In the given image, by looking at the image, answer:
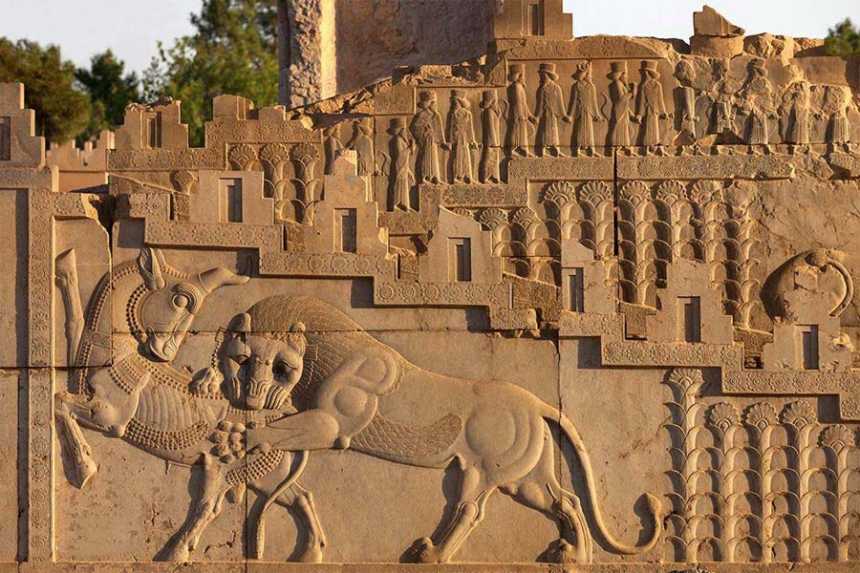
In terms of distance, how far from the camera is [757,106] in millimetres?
15875

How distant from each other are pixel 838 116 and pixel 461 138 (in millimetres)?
3059

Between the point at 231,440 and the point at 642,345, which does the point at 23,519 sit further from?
the point at 642,345

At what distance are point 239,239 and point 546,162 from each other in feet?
8.44

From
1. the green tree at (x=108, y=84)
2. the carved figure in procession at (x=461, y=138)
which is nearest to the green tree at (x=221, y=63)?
the green tree at (x=108, y=84)

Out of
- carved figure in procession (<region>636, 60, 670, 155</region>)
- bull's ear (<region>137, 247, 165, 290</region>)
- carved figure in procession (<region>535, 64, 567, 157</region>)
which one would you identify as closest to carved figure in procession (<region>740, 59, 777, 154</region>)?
carved figure in procession (<region>636, 60, 670, 155</region>)

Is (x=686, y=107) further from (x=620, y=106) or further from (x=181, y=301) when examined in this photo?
(x=181, y=301)

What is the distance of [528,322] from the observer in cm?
1517

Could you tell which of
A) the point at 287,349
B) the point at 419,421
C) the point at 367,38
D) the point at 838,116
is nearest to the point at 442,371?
the point at 419,421

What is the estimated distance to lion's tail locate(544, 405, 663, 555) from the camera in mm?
15094

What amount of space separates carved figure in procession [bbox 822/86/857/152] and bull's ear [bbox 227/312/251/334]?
489 centimetres

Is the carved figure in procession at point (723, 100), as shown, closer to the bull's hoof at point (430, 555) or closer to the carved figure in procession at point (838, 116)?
the carved figure in procession at point (838, 116)

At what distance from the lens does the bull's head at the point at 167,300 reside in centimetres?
1527

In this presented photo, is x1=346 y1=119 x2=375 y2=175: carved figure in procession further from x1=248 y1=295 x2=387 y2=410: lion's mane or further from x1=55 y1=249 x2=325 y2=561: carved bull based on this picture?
x1=55 y1=249 x2=325 y2=561: carved bull

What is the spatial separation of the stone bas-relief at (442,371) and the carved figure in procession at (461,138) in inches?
14.7
